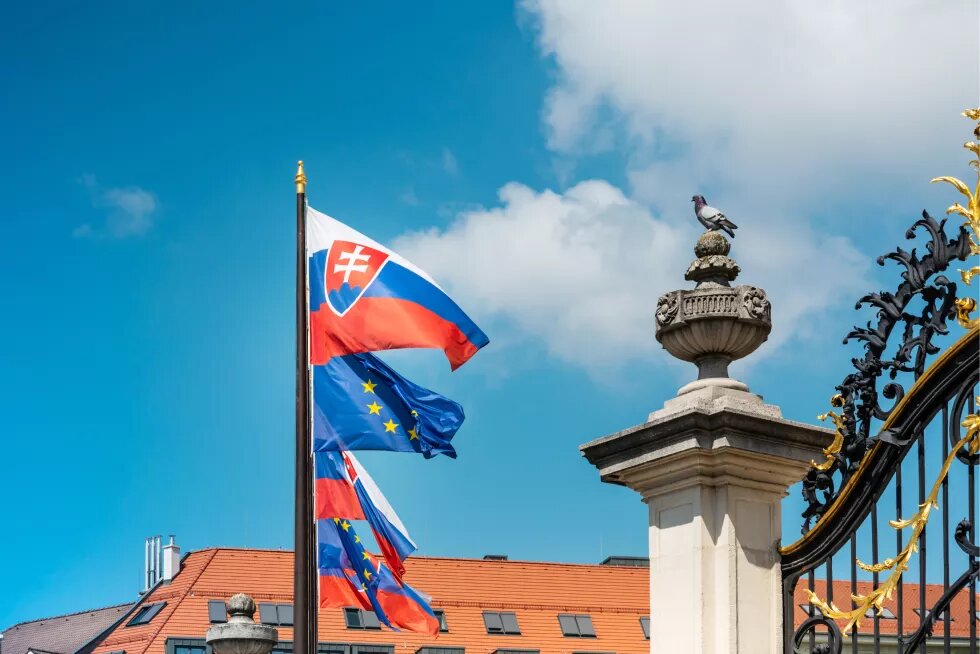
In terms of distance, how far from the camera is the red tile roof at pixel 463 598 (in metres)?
47.3

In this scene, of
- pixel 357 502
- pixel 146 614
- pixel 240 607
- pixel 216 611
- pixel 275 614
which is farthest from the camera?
pixel 146 614

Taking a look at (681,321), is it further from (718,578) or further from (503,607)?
(503,607)

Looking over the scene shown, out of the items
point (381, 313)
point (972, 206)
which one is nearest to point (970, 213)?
point (972, 206)

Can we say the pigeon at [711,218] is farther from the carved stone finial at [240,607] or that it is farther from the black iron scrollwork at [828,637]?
the carved stone finial at [240,607]

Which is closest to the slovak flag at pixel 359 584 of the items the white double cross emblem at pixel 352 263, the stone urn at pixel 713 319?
the white double cross emblem at pixel 352 263

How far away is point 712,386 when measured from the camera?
8.27 meters

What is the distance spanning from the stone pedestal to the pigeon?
914 mm

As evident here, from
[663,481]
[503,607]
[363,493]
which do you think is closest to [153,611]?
[503,607]

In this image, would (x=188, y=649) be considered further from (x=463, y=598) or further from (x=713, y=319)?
(x=713, y=319)

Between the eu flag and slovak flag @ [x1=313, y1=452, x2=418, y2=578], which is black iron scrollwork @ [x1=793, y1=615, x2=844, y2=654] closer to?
the eu flag

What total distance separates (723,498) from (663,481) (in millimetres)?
385

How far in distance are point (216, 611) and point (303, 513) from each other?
38.4 m

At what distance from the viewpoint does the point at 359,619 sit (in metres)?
48.1

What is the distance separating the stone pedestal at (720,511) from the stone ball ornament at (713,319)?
197mm
